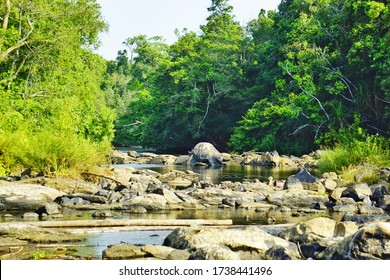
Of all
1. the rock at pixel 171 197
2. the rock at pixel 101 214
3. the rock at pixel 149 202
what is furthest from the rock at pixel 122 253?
the rock at pixel 171 197

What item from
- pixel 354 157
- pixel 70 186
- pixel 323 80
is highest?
pixel 323 80

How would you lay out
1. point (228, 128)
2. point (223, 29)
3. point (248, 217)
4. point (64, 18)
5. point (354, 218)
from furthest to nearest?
point (223, 29)
point (228, 128)
point (64, 18)
point (248, 217)
point (354, 218)

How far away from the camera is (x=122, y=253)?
7562 mm

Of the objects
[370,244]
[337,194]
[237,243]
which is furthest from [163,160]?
[370,244]

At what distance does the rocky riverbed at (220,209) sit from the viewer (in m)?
7.47

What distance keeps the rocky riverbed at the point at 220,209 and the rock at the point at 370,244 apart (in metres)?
0.01

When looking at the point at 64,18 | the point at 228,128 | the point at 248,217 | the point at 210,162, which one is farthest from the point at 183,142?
the point at 248,217

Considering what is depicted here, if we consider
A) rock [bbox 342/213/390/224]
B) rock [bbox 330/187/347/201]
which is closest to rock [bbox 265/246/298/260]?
rock [bbox 342/213/390/224]

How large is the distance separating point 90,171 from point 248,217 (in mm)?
6044

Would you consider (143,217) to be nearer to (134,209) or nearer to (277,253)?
(134,209)

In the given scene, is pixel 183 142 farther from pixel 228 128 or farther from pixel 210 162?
pixel 210 162

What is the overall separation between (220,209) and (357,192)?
353cm

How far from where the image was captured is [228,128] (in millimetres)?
46812

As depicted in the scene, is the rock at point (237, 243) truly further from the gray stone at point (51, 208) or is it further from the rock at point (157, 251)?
the gray stone at point (51, 208)
